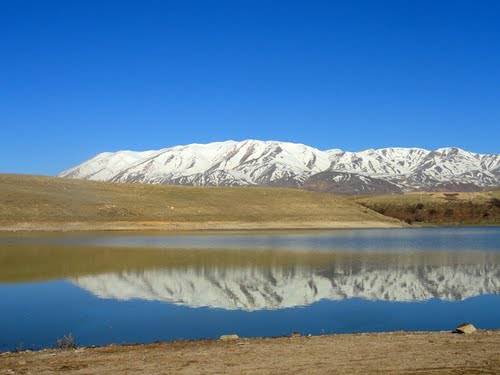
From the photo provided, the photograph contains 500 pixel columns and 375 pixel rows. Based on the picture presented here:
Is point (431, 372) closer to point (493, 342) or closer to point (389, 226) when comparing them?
point (493, 342)

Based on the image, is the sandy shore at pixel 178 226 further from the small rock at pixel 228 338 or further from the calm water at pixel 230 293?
the small rock at pixel 228 338

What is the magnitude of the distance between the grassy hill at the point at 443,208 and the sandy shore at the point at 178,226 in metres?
14.9

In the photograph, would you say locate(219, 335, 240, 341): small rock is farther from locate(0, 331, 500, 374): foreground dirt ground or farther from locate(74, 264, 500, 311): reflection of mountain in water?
locate(74, 264, 500, 311): reflection of mountain in water

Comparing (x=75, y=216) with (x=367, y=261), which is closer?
(x=367, y=261)

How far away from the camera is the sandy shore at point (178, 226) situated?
7062cm

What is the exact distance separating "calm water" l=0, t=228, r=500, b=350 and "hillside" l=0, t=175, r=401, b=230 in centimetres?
3022

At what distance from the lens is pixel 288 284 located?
27.9 m

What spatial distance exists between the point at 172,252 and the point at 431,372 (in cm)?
3475

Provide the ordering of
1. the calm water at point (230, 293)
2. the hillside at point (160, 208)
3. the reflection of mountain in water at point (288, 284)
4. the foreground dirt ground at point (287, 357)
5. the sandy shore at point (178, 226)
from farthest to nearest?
the hillside at point (160, 208)
the sandy shore at point (178, 226)
the reflection of mountain in water at point (288, 284)
the calm water at point (230, 293)
the foreground dirt ground at point (287, 357)

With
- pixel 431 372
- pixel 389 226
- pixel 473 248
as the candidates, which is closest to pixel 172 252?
pixel 473 248

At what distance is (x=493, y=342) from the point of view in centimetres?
1467

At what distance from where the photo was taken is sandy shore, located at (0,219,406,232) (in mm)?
70625

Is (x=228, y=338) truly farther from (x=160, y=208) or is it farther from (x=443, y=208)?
(x=443, y=208)

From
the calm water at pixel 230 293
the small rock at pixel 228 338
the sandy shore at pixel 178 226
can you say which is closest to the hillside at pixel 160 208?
the sandy shore at pixel 178 226
